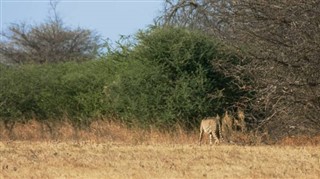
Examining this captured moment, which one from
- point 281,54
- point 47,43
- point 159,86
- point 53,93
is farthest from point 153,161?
point 47,43

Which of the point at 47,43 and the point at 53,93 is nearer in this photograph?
the point at 53,93

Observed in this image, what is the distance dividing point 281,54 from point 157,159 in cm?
469

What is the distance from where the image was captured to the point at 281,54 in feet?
56.9

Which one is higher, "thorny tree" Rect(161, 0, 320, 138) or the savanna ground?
"thorny tree" Rect(161, 0, 320, 138)

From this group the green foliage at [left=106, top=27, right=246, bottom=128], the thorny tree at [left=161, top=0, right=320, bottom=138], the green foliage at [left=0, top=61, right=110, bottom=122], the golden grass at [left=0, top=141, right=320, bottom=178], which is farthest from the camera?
the green foliage at [left=0, top=61, right=110, bottom=122]

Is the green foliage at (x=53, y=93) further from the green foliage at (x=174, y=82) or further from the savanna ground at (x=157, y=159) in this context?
the savanna ground at (x=157, y=159)

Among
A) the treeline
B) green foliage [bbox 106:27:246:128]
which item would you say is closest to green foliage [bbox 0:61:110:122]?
the treeline

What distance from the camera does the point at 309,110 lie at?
18328mm

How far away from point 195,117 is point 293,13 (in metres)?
6.51

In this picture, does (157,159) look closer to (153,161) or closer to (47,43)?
(153,161)

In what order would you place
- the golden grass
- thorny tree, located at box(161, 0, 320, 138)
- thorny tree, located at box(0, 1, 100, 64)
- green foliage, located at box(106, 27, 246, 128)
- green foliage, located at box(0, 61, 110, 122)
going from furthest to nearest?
thorny tree, located at box(0, 1, 100, 64)
green foliage, located at box(0, 61, 110, 122)
green foliage, located at box(106, 27, 246, 128)
thorny tree, located at box(161, 0, 320, 138)
the golden grass

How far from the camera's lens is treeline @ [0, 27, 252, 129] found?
2159 cm

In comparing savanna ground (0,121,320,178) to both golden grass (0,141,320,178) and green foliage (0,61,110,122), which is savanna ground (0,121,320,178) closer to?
golden grass (0,141,320,178)

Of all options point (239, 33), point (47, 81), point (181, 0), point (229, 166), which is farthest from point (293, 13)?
point (181, 0)
